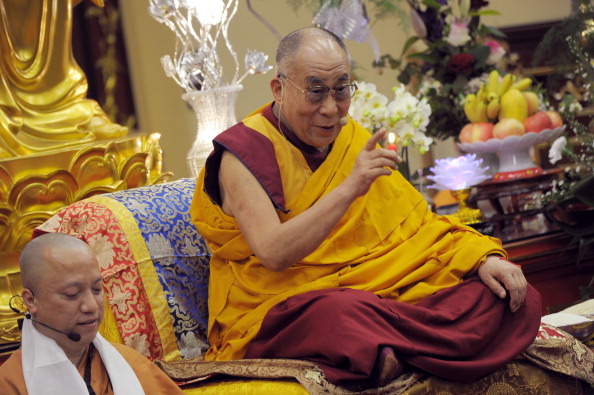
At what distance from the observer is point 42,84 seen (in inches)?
139

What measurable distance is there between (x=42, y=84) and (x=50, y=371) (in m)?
2.09

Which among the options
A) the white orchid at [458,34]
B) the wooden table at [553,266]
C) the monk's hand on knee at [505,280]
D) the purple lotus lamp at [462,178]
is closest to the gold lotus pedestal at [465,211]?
the purple lotus lamp at [462,178]

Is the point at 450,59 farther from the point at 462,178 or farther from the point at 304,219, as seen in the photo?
the point at 304,219

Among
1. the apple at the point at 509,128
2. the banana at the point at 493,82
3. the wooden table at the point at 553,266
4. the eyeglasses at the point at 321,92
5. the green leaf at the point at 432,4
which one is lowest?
the wooden table at the point at 553,266

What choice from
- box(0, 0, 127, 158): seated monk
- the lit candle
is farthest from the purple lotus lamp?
box(0, 0, 127, 158): seated monk

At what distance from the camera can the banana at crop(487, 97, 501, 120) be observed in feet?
11.8

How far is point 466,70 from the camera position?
12.7ft

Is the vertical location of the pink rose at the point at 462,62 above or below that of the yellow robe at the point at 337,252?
above

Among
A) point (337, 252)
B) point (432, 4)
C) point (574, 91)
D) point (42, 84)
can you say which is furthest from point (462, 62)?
point (337, 252)

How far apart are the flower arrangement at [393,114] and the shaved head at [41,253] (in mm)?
1548

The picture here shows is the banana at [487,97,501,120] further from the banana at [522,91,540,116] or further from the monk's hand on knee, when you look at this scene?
the monk's hand on knee

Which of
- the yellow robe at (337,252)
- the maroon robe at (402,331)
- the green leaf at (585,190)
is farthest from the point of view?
the green leaf at (585,190)

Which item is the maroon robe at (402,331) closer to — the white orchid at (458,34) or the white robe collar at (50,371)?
the white robe collar at (50,371)

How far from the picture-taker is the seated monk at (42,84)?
337 centimetres
